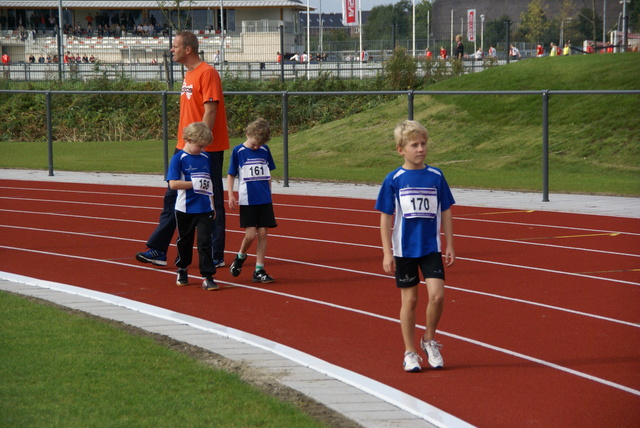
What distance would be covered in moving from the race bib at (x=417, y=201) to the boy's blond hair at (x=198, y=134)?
279 centimetres

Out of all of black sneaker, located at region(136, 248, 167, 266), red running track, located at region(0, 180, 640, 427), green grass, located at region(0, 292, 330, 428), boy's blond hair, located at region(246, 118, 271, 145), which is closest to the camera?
green grass, located at region(0, 292, 330, 428)

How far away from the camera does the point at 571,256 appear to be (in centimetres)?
967

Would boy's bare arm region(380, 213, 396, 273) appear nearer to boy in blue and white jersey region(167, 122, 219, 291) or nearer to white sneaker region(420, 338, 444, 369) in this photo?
white sneaker region(420, 338, 444, 369)

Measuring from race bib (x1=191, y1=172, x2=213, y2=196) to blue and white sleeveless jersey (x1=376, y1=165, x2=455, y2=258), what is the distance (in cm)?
275

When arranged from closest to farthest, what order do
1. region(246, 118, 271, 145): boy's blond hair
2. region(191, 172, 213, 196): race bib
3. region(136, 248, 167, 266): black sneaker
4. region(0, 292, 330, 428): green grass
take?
1. region(0, 292, 330, 428): green grass
2. region(191, 172, 213, 196): race bib
3. region(246, 118, 271, 145): boy's blond hair
4. region(136, 248, 167, 266): black sneaker

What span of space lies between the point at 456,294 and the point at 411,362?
7.82 feet

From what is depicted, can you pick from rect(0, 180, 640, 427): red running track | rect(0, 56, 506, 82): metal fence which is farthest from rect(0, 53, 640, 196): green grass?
rect(0, 180, 640, 427): red running track

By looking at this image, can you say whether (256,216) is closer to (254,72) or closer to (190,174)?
(190,174)

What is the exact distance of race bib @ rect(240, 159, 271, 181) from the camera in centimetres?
841

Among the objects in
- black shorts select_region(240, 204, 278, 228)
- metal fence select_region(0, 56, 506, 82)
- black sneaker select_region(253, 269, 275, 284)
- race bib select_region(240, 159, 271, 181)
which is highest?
metal fence select_region(0, 56, 506, 82)

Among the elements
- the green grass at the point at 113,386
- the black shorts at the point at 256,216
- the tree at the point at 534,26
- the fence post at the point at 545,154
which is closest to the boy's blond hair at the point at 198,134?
the black shorts at the point at 256,216

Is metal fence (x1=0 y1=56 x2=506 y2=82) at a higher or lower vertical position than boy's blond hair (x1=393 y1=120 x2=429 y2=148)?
higher

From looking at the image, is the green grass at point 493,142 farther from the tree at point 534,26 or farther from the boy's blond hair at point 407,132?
the tree at point 534,26

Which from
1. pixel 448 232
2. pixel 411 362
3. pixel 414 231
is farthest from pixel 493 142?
pixel 411 362
